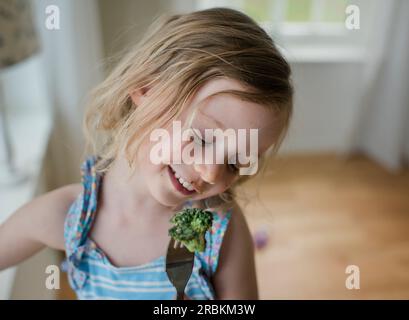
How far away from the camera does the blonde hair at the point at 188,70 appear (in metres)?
0.43

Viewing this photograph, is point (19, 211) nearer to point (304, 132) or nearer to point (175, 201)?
point (175, 201)

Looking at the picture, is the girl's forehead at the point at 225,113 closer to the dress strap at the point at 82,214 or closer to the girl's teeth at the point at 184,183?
Result: the girl's teeth at the point at 184,183

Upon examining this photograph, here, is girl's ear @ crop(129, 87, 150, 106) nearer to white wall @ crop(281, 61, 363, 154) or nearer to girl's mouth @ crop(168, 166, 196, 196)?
girl's mouth @ crop(168, 166, 196, 196)

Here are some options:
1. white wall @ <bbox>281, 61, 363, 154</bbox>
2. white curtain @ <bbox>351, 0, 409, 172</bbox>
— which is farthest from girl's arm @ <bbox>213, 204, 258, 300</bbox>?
white curtain @ <bbox>351, 0, 409, 172</bbox>

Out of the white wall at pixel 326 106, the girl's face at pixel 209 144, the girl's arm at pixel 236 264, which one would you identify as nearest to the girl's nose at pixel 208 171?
the girl's face at pixel 209 144

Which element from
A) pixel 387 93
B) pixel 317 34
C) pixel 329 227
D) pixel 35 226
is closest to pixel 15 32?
pixel 35 226

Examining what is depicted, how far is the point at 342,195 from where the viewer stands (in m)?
1.69

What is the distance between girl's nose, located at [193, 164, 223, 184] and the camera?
43 centimetres

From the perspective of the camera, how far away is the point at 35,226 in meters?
0.56

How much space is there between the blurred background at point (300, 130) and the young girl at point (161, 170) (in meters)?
0.05

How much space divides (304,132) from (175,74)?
162 cm

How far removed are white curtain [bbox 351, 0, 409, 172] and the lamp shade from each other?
54.4 inches

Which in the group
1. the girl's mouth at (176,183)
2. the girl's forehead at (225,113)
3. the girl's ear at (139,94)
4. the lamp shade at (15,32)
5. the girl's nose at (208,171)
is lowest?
the girl's mouth at (176,183)
